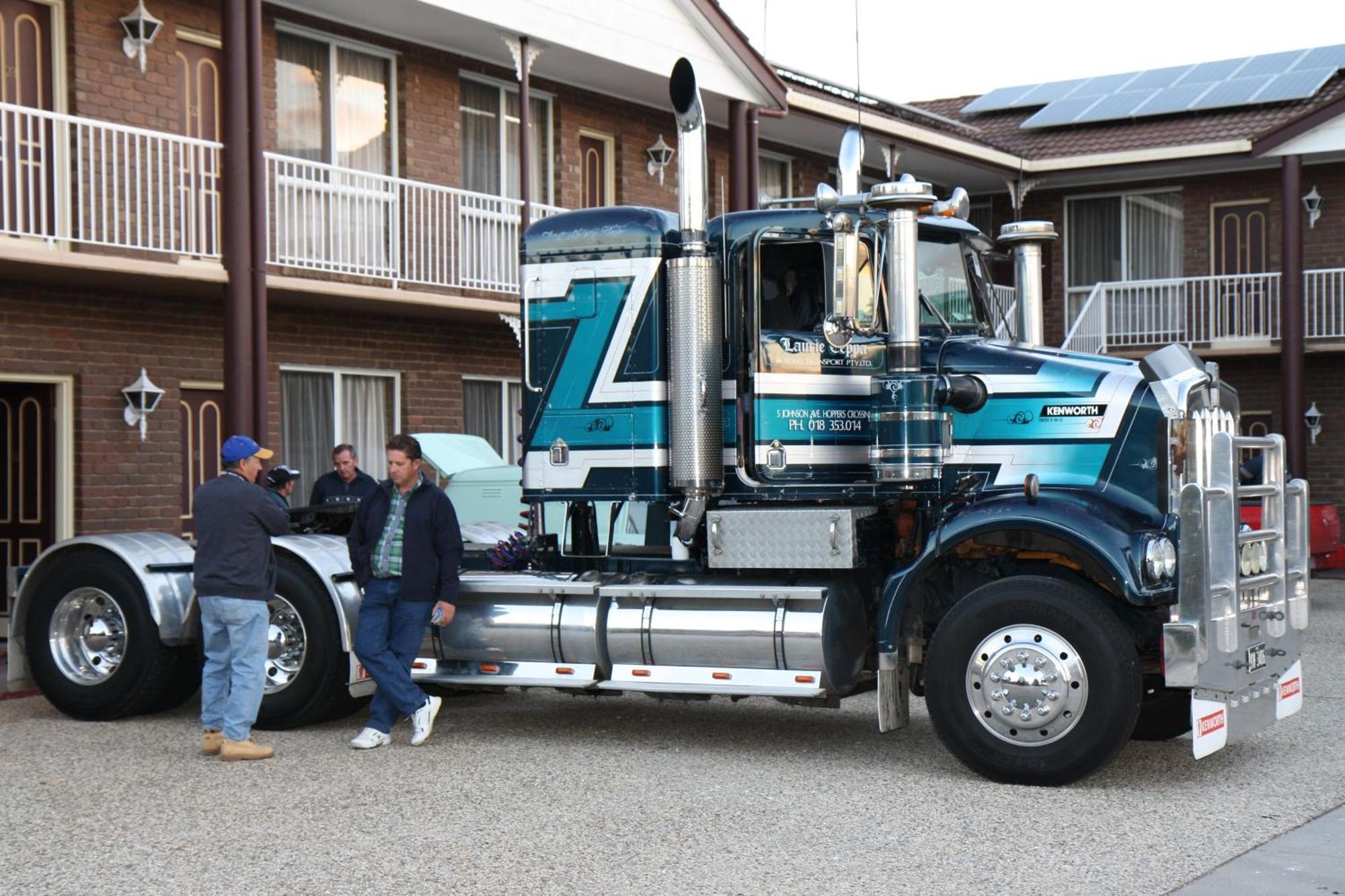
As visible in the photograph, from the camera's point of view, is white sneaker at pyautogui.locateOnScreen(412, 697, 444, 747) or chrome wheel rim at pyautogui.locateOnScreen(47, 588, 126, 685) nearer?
white sneaker at pyautogui.locateOnScreen(412, 697, 444, 747)

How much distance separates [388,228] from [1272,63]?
18.7 metres

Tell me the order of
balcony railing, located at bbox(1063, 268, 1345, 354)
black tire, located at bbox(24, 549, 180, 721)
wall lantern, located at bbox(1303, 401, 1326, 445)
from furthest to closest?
wall lantern, located at bbox(1303, 401, 1326, 445), balcony railing, located at bbox(1063, 268, 1345, 354), black tire, located at bbox(24, 549, 180, 721)

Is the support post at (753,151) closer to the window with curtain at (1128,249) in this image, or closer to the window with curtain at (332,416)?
the window with curtain at (332,416)

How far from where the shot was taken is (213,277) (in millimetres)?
14609

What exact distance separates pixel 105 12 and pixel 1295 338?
57.0 ft

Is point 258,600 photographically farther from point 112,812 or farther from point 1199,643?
point 1199,643

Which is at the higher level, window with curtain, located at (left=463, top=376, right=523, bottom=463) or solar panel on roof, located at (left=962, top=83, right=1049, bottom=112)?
solar panel on roof, located at (left=962, top=83, right=1049, bottom=112)

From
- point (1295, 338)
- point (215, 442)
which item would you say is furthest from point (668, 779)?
point (1295, 338)

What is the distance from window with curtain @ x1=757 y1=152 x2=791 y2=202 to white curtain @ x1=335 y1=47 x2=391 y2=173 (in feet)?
24.0

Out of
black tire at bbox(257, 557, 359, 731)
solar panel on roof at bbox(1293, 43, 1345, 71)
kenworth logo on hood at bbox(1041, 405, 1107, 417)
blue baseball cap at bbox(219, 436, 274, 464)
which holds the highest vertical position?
solar panel on roof at bbox(1293, 43, 1345, 71)

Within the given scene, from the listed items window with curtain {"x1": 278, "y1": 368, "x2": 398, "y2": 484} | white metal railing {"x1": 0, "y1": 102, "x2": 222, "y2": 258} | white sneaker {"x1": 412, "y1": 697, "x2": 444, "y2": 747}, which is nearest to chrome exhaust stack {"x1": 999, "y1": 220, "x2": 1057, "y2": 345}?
white sneaker {"x1": 412, "y1": 697, "x2": 444, "y2": 747}

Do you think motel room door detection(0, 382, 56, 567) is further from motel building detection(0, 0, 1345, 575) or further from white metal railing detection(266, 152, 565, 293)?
white metal railing detection(266, 152, 565, 293)

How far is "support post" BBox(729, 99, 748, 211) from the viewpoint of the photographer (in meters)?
19.9

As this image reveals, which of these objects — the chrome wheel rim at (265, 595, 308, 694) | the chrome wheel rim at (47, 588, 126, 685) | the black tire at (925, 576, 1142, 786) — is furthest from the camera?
the chrome wheel rim at (47, 588, 126, 685)
